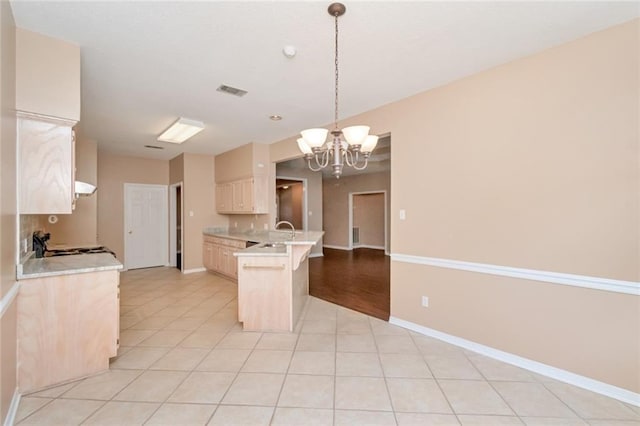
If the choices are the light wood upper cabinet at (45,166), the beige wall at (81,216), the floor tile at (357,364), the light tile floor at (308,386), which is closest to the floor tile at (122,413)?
the light tile floor at (308,386)

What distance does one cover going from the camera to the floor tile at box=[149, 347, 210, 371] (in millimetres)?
2449

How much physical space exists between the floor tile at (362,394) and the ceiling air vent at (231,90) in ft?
9.67

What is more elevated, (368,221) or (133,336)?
(368,221)

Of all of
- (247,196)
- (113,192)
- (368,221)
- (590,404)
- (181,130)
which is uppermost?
(181,130)

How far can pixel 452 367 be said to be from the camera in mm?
2451

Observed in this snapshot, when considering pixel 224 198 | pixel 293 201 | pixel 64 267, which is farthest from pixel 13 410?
pixel 293 201

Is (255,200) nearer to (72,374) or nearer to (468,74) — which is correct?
(72,374)

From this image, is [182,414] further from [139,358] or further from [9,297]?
[9,297]

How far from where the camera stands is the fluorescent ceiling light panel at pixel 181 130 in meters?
3.99

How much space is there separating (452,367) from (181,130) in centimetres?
449

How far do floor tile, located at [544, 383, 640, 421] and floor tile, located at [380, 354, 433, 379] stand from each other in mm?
905

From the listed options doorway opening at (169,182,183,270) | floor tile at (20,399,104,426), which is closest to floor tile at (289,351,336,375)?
floor tile at (20,399,104,426)

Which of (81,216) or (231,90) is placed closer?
(231,90)

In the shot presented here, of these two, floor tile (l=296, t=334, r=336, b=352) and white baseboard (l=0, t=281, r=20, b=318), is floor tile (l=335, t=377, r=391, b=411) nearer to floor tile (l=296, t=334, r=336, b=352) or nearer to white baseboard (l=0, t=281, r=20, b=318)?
floor tile (l=296, t=334, r=336, b=352)
